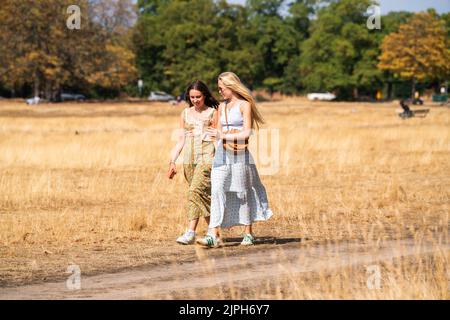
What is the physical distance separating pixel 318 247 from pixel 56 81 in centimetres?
6465

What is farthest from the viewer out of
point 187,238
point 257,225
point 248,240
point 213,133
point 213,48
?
point 213,48

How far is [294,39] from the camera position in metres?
115

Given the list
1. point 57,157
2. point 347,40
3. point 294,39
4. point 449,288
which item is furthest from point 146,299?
point 294,39

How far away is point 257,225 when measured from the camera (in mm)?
13039

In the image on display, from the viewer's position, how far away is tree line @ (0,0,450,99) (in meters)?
71.5

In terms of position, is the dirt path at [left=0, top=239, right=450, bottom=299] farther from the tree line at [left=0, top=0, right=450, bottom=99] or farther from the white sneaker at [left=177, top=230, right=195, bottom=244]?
the tree line at [left=0, top=0, right=450, bottom=99]

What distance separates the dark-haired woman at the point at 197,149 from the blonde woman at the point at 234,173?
0.31m

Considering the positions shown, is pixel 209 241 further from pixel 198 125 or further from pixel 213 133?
pixel 198 125

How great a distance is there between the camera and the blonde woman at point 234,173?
1040 cm

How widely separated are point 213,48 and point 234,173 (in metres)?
85.5

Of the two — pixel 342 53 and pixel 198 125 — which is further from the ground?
pixel 342 53

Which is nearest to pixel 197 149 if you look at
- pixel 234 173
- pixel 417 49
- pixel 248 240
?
pixel 234 173

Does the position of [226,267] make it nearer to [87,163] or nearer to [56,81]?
[87,163]

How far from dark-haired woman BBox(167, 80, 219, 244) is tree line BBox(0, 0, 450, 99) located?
195ft
